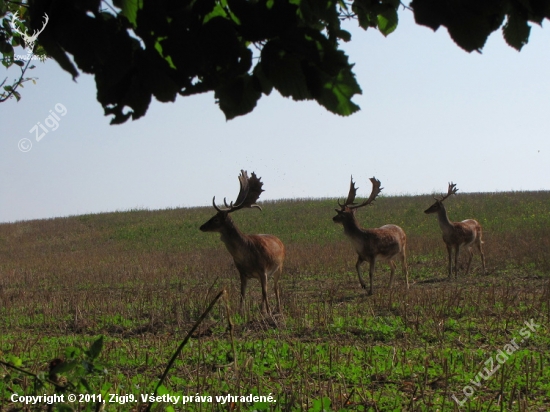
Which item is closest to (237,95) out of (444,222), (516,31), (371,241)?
(516,31)

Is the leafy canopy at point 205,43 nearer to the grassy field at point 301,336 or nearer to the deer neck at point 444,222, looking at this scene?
the grassy field at point 301,336

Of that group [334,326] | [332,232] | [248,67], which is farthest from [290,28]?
[332,232]

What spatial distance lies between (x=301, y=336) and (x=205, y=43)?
19.7 ft

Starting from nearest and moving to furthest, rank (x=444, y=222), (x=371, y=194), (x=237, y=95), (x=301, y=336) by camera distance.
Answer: (x=237, y=95) < (x=301, y=336) < (x=371, y=194) < (x=444, y=222)

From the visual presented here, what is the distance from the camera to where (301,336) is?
7.54 meters

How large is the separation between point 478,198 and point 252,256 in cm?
3060

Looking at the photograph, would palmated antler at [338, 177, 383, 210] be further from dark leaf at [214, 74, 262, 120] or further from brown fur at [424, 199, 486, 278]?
dark leaf at [214, 74, 262, 120]

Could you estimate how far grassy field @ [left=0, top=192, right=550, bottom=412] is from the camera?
184 inches

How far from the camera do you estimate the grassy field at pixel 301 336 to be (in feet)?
15.3

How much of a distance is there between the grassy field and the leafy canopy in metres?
1.16

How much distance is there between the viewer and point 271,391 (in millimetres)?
4848

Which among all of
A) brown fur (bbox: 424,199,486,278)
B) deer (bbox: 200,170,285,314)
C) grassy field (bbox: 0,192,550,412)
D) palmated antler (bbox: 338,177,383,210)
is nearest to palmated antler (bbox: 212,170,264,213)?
deer (bbox: 200,170,285,314)

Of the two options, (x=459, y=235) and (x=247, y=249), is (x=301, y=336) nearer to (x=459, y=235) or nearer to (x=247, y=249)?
(x=247, y=249)

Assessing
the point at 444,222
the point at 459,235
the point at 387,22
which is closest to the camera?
the point at 387,22
